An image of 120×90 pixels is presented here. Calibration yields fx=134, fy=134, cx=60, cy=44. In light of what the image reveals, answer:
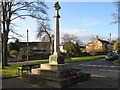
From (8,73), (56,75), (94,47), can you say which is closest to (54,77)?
(56,75)

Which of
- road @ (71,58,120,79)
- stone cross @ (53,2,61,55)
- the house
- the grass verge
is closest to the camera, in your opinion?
stone cross @ (53,2,61,55)

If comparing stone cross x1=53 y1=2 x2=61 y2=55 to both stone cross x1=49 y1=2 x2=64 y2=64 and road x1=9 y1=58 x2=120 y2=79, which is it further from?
road x1=9 y1=58 x2=120 y2=79

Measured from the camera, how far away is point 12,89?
7.16 meters

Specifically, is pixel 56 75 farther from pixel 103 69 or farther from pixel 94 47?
pixel 94 47

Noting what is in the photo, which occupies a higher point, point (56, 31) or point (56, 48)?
point (56, 31)

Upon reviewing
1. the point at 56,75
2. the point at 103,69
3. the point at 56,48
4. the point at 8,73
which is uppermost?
the point at 56,48

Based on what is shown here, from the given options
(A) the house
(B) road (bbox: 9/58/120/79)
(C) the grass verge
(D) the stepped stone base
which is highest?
(A) the house

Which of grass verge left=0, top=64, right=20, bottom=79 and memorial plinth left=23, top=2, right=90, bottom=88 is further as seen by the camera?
grass verge left=0, top=64, right=20, bottom=79

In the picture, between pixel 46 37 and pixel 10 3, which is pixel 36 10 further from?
pixel 46 37

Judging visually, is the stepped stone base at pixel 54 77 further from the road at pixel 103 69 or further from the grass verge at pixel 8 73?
the road at pixel 103 69

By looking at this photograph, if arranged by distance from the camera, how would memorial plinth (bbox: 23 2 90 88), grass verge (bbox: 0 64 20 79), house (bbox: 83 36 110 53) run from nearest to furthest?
memorial plinth (bbox: 23 2 90 88)
grass verge (bbox: 0 64 20 79)
house (bbox: 83 36 110 53)

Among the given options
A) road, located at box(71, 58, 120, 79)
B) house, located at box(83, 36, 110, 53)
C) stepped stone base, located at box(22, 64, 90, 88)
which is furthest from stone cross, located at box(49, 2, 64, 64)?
house, located at box(83, 36, 110, 53)

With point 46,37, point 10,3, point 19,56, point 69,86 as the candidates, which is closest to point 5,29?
point 10,3

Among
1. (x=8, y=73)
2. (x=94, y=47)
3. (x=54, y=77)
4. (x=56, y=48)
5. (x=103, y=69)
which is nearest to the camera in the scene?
(x=54, y=77)
